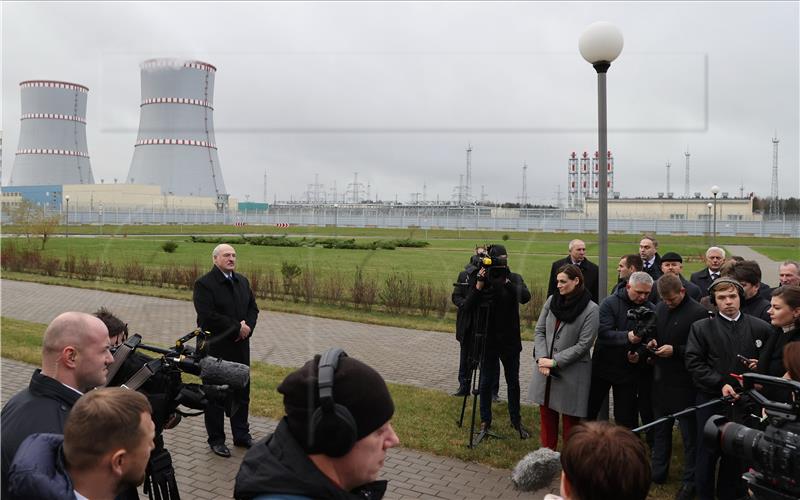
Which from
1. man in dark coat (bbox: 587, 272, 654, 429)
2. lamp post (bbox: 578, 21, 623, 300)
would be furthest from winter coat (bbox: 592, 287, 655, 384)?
lamp post (bbox: 578, 21, 623, 300)

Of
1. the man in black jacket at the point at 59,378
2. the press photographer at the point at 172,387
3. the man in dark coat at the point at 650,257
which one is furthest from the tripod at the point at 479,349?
the man in black jacket at the point at 59,378

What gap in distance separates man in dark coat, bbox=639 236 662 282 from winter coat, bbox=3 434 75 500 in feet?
23.5

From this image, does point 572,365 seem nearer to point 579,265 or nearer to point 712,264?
point 579,265

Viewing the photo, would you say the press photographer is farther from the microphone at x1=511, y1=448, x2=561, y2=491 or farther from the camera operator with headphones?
the microphone at x1=511, y1=448, x2=561, y2=491

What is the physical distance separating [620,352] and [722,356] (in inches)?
39.2

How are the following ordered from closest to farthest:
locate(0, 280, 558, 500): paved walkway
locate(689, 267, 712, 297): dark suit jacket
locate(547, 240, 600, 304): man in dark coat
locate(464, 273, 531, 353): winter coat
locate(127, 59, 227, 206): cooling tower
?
locate(127, 59, 227, 206): cooling tower → locate(0, 280, 558, 500): paved walkway → locate(464, 273, 531, 353): winter coat → locate(547, 240, 600, 304): man in dark coat → locate(689, 267, 712, 297): dark suit jacket

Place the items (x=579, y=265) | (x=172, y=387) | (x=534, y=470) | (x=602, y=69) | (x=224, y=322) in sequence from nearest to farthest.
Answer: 1. (x=602, y=69)
2. (x=172, y=387)
3. (x=534, y=470)
4. (x=224, y=322)
5. (x=579, y=265)

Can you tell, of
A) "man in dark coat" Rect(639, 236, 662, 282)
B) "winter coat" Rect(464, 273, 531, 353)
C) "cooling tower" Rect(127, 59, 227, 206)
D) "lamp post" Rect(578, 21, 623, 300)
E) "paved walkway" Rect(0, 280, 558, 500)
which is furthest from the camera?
"man in dark coat" Rect(639, 236, 662, 282)

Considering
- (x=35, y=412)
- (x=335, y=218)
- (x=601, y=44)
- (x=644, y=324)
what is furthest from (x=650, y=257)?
(x=35, y=412)

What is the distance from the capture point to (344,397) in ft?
4.42

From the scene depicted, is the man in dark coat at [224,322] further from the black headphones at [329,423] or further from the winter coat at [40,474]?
the black headphones at [329,423]

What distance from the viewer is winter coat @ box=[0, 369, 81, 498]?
225 cm

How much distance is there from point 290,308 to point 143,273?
6.93m

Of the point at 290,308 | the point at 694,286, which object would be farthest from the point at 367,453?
the point at 290,308
